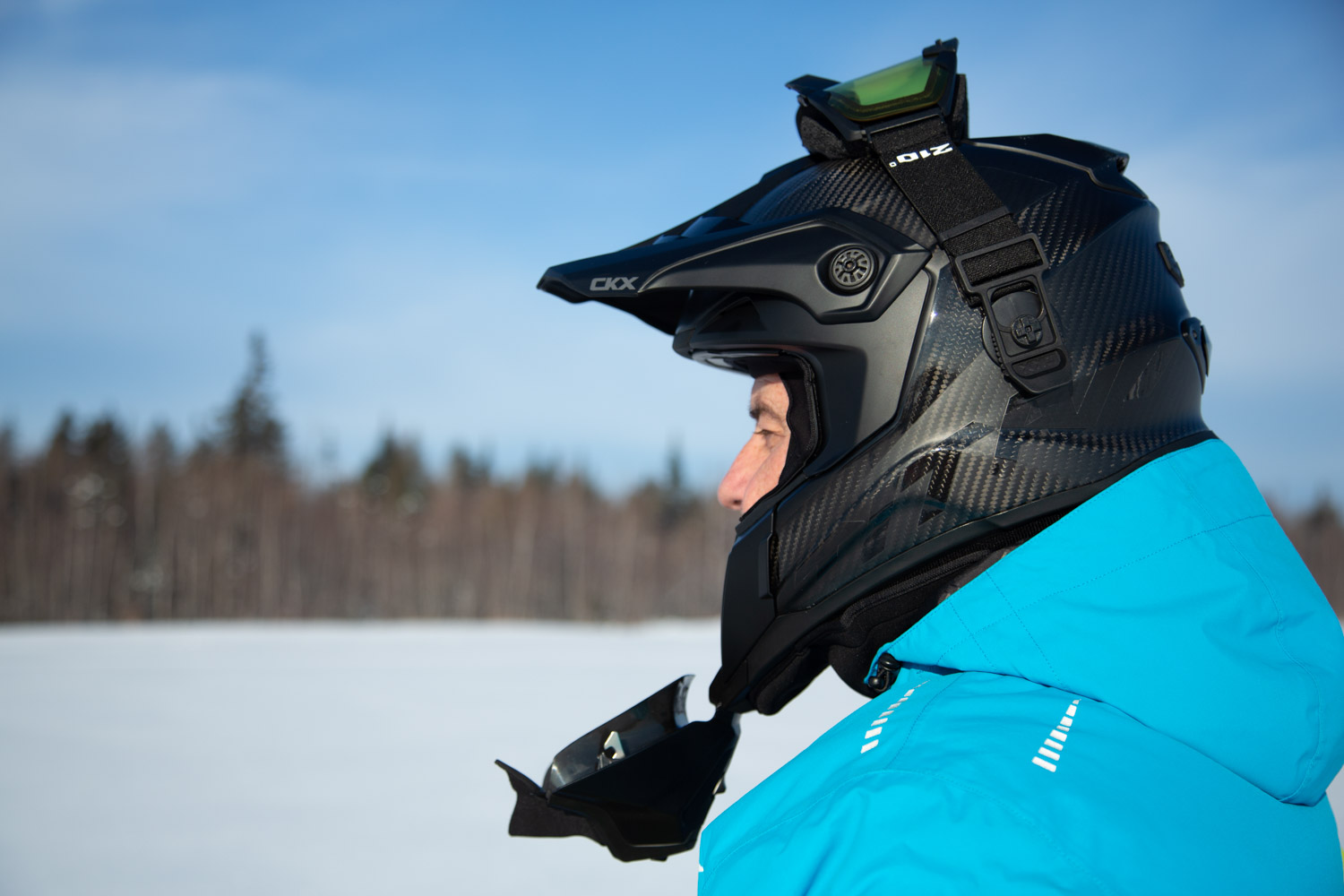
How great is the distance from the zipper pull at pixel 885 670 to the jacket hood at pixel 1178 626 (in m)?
0.10

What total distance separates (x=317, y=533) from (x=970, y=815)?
4090cm

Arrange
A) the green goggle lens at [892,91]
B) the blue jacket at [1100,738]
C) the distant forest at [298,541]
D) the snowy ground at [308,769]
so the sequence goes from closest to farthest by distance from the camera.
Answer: the blue jacket at [1100,738] < the green goggle lens at [892,91] < the snowy ground at [308,769] < the distant forest at [298,541]

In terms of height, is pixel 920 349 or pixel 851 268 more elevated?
pixel 851 268

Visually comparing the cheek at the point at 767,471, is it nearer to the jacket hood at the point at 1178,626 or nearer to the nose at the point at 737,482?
the nose at the point at 737,482

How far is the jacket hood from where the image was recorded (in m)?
0.86

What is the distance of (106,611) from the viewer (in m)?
33.1

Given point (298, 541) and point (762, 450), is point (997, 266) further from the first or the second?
point (298, 541)

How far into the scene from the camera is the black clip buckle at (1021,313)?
1127 millimetres

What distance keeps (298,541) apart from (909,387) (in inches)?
1574

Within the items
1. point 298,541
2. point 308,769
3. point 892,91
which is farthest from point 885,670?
point 298,541

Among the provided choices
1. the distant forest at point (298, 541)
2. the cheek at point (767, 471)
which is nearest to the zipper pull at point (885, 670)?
Result: the cheek at point (767, 471)

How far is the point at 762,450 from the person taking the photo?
140cm

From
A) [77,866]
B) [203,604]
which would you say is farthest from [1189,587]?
[203,604]

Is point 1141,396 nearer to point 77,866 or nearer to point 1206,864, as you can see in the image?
point 1206,864
